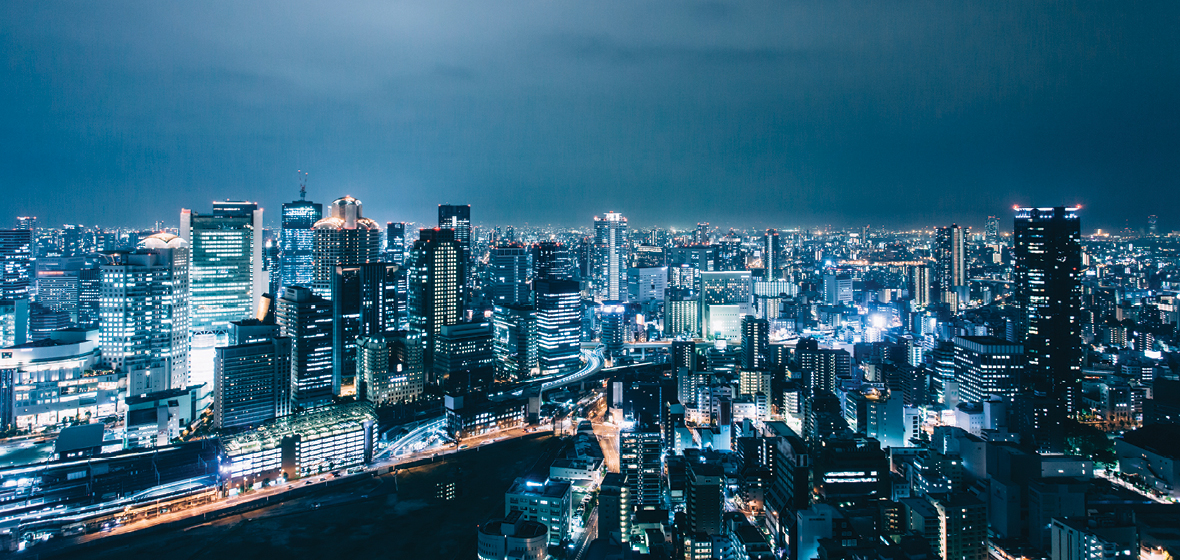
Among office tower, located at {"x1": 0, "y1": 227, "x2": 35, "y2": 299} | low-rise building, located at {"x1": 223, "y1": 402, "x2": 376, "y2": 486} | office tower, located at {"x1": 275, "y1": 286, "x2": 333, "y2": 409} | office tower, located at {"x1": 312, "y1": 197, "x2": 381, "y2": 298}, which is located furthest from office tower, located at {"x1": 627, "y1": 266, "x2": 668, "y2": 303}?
office tower, located at {"x1": 0, "y1": 227, "x2": 35, "y2": 299}

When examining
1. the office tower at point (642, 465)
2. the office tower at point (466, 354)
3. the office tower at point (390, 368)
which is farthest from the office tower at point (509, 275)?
the office tower at point (642, 465)

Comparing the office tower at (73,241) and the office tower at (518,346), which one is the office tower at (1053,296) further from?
the office tower at (73,241)

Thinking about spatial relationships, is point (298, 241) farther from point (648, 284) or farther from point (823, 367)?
point (823, 367)

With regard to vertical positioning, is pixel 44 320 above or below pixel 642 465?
above

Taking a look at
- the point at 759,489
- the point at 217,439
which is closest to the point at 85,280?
the point at 217,439

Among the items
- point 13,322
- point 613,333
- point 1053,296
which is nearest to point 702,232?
point 613,333

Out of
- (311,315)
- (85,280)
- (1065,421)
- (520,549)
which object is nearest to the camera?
(520,549)

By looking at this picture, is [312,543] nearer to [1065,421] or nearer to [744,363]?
[744,363]
